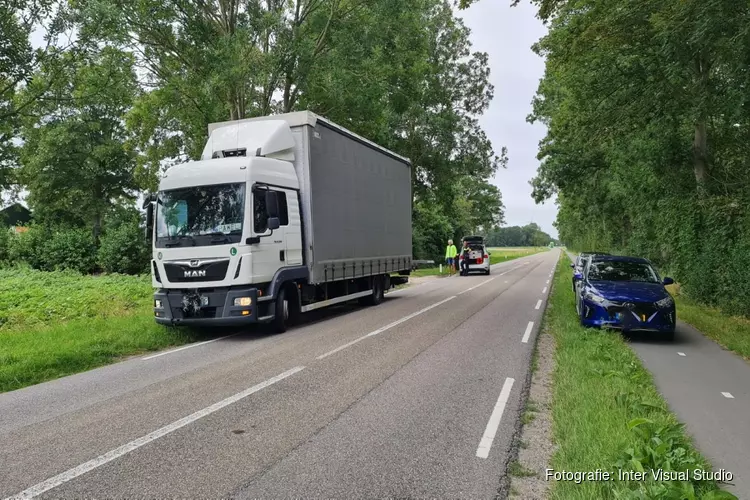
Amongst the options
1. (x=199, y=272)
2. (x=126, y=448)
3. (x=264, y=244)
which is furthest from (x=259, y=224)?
(x=126, y=448)

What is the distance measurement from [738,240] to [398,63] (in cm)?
1361

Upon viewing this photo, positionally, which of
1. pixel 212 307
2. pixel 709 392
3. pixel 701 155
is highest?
pixel 701 155

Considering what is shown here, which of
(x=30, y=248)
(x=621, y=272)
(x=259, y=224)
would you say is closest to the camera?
(x=259, y=224)

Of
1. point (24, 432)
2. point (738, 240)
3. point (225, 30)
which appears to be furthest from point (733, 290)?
point (225, 30)

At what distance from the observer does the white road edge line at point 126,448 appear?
12.0 ft

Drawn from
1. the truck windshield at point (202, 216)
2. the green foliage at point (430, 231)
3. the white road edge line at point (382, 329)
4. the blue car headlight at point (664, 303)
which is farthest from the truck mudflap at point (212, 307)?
the green foliage at point (430, 231)

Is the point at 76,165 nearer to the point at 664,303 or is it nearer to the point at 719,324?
the point at 664,303

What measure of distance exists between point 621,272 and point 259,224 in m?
7.69

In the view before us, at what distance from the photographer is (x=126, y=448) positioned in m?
4.34

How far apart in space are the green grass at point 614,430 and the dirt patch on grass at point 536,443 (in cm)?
9

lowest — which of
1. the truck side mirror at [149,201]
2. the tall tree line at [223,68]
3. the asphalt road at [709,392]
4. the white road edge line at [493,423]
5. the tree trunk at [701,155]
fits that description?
the asphalt road at [709,392]

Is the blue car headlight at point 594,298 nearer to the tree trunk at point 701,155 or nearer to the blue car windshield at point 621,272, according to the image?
the blue car windshield at point 621,272

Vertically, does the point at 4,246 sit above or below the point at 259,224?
above

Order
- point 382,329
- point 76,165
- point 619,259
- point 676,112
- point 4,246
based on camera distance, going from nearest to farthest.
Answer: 1. point 382,329
2. point 619,259
3. point 676,112
4. point 4,246
5. point 76,165
